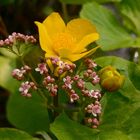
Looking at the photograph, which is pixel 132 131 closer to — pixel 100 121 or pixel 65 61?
pixel 100 121

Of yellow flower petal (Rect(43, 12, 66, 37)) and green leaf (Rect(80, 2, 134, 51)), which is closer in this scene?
yellow flower petal (Rect(43, 12, 66, 37))

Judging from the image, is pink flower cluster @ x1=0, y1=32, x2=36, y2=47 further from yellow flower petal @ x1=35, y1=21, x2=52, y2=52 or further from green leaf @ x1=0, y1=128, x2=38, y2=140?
green leaf @ x1=0, y1=128, x2=38, y2=140

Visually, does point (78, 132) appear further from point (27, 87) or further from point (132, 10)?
point (132, 10)

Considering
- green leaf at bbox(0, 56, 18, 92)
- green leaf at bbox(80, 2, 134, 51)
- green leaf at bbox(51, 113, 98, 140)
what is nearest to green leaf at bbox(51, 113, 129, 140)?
green leaf at bbox(51, 113, 98, 140)

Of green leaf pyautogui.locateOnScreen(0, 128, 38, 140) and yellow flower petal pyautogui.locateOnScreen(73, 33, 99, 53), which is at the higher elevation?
yellow flower petal pyautogui.locateOnScreen(73, 33, 99, 53)

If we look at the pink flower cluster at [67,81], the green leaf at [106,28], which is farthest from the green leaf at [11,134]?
the green leaf at [106,28]

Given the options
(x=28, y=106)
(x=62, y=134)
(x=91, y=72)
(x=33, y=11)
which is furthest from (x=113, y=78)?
(x=33, y=11)

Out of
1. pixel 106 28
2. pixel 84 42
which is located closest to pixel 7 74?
pixel 106 28
